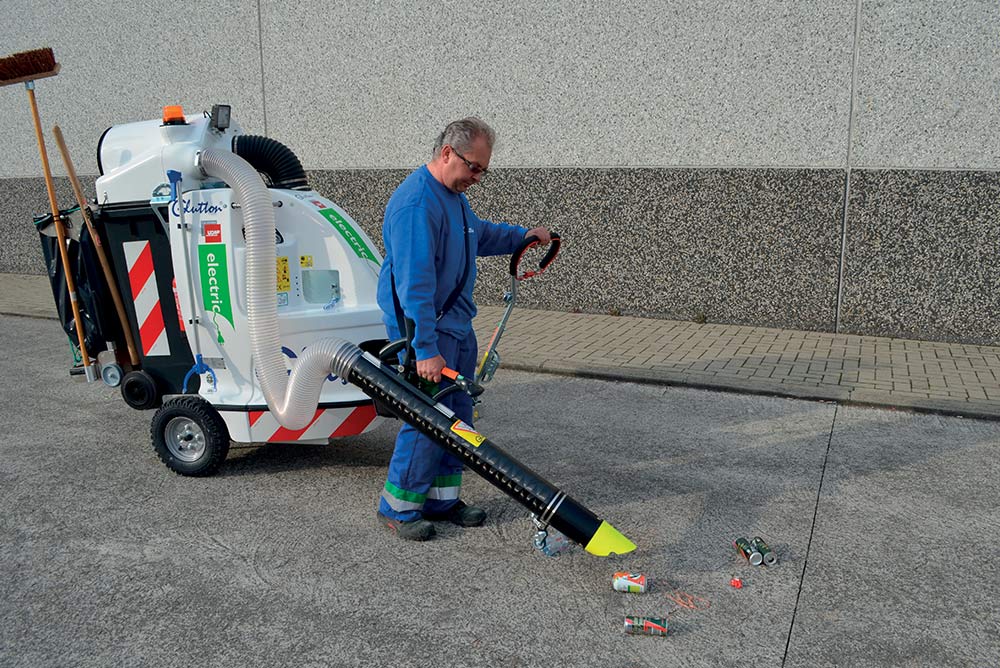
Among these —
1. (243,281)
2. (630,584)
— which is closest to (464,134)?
(243,281)

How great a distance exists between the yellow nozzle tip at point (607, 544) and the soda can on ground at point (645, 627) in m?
0.32

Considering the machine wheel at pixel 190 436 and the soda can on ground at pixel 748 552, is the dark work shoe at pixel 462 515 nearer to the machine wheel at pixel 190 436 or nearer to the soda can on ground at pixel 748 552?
the soda can on ground at pixel 748 552

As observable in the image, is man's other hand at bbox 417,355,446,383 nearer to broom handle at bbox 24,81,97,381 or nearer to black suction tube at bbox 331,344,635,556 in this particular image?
black suction tube at bbox 331,344,635,556

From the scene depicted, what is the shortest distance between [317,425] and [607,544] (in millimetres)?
1805

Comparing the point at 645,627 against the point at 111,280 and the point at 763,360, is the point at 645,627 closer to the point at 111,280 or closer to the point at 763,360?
the point at 111,280

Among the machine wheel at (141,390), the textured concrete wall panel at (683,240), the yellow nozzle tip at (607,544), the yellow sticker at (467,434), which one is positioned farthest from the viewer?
the textured concrete wall panel at (683,240)

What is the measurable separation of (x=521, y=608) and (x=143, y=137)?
3247mm

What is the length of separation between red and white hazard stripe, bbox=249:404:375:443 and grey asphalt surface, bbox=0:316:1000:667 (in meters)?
0.28

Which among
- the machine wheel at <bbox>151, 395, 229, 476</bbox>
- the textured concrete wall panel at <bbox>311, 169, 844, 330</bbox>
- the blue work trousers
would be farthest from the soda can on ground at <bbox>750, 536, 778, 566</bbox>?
the textured concrete wall panel at <bbox>311, 169, 844, 330</bbox>

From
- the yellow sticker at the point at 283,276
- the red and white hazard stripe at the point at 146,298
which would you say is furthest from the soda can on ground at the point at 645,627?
the red and white hazard stripe at the point at 146,298

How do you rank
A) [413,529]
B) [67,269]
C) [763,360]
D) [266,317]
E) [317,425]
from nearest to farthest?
[413,529] < [266,317] < [317,425] < [67,269] < [763,360]

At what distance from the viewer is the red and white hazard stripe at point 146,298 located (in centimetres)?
454

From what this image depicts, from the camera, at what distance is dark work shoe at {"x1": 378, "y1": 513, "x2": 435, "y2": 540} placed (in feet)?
12.5

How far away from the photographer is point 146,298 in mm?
4590
